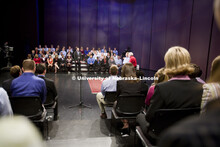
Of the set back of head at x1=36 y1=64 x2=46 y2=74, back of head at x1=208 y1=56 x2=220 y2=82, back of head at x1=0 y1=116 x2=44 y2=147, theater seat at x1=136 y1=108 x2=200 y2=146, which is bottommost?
theater seat at x1=136 y1=108 x2=200 y2=146

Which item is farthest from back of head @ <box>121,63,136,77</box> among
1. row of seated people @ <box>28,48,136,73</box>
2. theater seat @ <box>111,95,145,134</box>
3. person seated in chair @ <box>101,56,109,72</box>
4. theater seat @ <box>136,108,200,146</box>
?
person seated in chair @ <box>101,56,109,72</box>

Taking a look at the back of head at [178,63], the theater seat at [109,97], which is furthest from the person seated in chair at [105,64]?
the back of head at [178,63]

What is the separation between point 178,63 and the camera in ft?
5.27

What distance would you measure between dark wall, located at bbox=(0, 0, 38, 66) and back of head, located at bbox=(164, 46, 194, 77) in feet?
43.2

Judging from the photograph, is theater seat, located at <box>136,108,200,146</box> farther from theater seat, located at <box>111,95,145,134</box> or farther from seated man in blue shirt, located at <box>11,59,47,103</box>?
seated man in blue shirt, located at <box>11,59,47,103</box>

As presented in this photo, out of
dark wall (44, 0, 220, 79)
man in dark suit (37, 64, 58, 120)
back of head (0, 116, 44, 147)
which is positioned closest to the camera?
Result: back of head (0, 116, 44, 147)

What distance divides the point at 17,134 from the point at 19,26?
1439cm

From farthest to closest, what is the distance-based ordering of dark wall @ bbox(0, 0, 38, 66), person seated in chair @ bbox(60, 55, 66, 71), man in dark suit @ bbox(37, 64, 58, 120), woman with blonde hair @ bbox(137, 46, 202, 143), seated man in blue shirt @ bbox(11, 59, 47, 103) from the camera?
1. dark wall @ bbox(0, 0, 38, 66)
2. person seated in chair @ bbox(60, 55, 66, 71)
3. man in dark suit @ bbox(37, 64, 58, 120)
4. seated man in blue shirt @ bbox(11, 59, 47, 103)
5. woman with blonde hair @ bbox(137, 46, 202, 143)

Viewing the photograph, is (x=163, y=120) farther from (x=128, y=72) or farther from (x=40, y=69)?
(x=40, y=69)

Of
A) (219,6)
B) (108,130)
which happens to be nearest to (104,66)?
(108,130)

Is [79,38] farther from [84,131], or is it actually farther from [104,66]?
[84,131]

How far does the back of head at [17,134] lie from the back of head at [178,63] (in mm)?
1451

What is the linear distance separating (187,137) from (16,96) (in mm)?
2467

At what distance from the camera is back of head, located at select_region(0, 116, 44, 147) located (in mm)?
320
